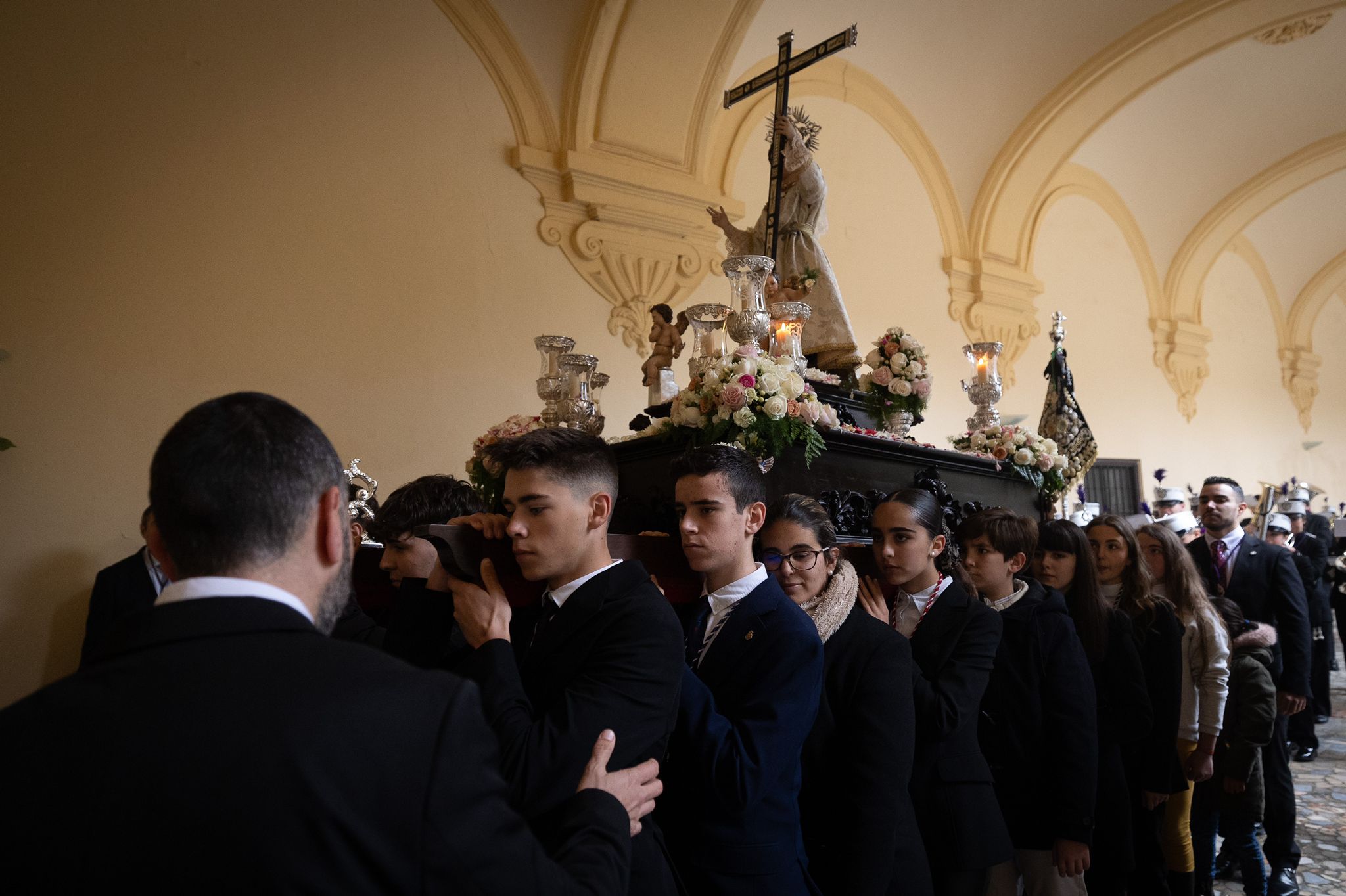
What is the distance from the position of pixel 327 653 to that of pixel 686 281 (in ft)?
22.6

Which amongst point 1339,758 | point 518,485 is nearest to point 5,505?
point 518,485

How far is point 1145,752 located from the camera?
3764 millimetres

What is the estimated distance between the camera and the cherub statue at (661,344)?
14.2ft

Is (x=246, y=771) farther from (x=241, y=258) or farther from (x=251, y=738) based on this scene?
(x=241, y=258)

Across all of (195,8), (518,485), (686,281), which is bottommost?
(518,485)

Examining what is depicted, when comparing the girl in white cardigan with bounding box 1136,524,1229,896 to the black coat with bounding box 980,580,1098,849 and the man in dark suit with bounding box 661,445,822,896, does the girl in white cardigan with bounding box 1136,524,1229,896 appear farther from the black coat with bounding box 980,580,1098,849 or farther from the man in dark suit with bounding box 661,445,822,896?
the man in dark suit with bounding box 661,445,822,896

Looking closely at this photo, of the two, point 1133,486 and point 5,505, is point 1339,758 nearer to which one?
point 1133,486

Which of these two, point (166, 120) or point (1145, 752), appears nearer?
point (1145, 752)

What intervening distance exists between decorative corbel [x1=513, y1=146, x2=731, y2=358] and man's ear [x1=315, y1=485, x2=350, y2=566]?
625 centimetres

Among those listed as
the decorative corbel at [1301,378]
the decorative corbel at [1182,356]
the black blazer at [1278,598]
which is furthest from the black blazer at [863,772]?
the decorative corbel at [1301,378]

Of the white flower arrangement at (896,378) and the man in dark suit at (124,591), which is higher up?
the white flower arrangement at (896,378)

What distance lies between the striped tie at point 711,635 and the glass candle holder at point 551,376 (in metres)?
1.78

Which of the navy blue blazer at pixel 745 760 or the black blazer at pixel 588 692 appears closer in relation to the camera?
the black blazer at pixel 588 692

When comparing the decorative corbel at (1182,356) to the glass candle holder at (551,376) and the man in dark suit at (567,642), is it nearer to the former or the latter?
the glass candle holder at (551,376)
